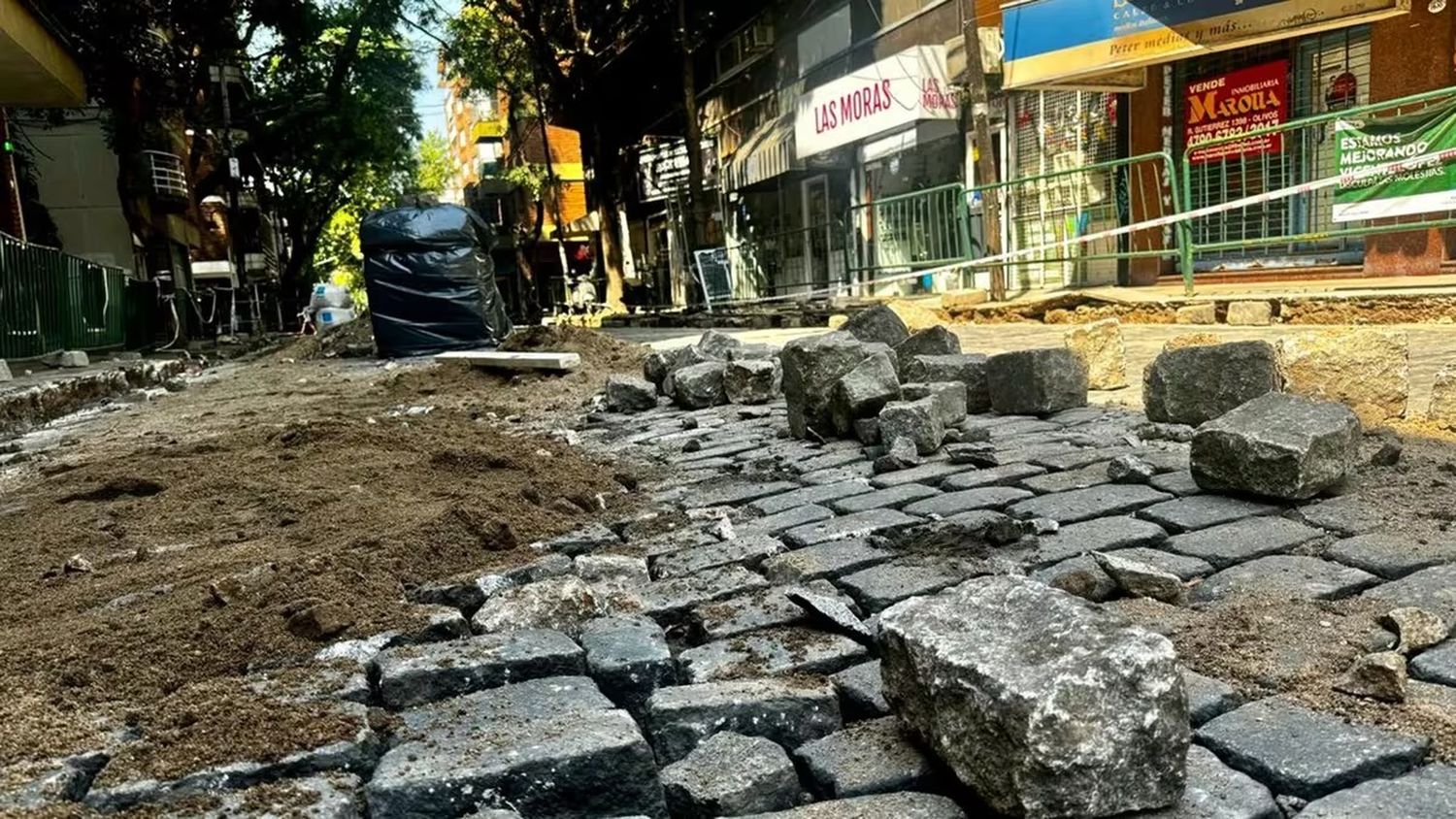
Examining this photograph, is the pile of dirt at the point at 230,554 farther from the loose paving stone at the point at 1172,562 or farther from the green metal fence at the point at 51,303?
the green metal fence at the point at 51,303

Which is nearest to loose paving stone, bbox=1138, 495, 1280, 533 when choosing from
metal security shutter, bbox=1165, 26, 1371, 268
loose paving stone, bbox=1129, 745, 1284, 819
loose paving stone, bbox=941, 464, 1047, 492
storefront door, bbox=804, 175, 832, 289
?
loose paving stone, bbox=941, 464, 1047, 492

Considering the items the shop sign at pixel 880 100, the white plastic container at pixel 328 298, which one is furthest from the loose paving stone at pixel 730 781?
the white plastic container at pixel 328 298

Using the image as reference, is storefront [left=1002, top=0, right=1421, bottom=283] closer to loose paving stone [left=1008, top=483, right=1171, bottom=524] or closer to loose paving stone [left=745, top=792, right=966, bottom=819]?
loose paving stone [left=1008, top=483, right=1171, bottom=524]

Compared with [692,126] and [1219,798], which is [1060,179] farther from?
[1219,798]

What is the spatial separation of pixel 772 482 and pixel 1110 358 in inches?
101

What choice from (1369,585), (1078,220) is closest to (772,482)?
(1369,585)

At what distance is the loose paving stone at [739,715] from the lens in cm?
194

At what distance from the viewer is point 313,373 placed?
Result: 11.1 meters

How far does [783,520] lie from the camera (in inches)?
139

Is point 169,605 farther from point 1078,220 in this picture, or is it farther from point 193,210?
point 193,210

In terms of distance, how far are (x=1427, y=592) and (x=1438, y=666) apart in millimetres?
446

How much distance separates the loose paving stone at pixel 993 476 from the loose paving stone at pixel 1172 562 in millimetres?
805

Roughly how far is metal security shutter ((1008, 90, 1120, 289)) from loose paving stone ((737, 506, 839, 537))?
1040 cm

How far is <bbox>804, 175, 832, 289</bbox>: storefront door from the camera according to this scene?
69.1ft
